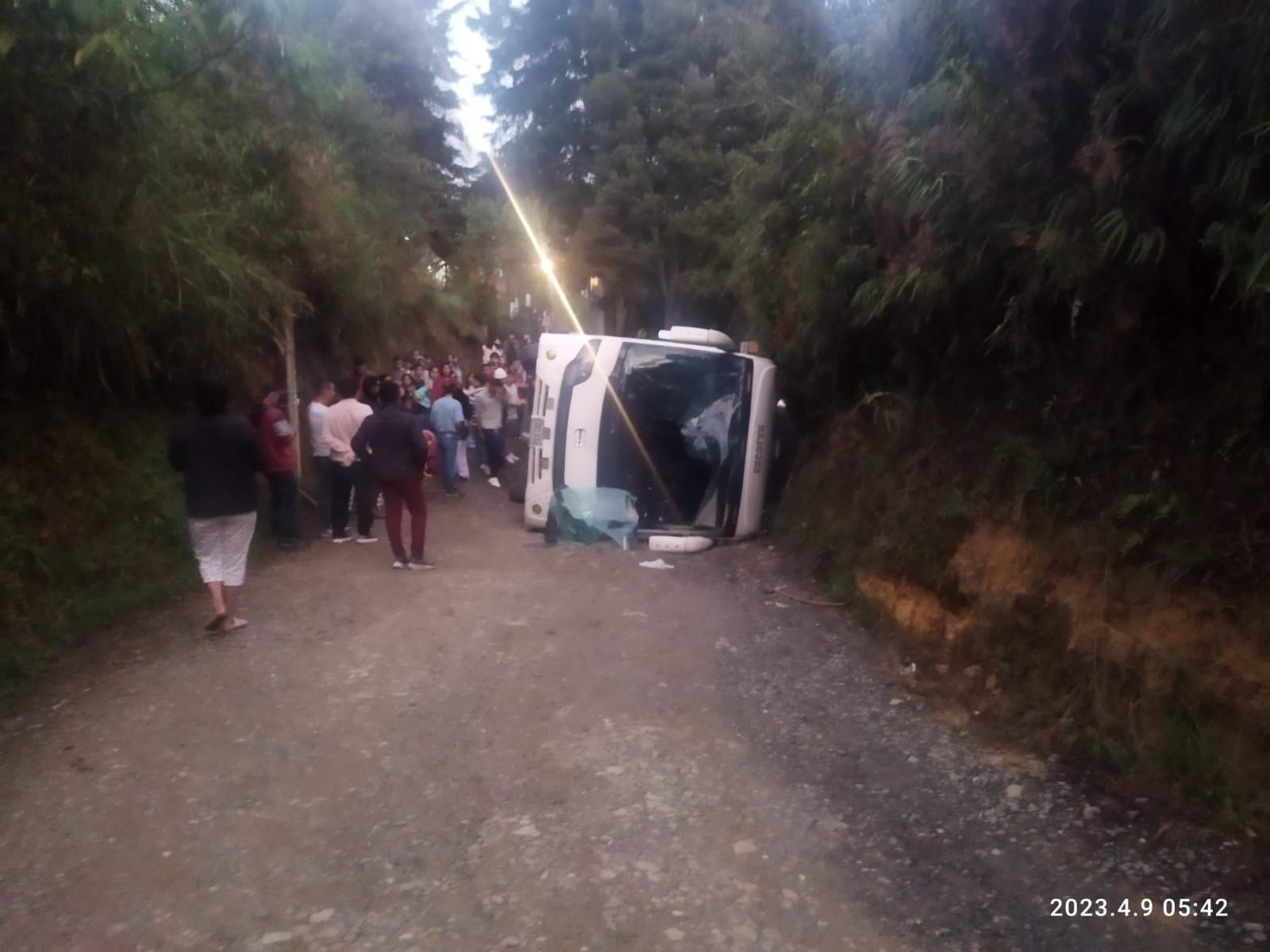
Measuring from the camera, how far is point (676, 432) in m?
11.3

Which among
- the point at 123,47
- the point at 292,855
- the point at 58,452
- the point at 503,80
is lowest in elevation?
the point at 292,855

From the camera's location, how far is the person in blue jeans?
1431 cm

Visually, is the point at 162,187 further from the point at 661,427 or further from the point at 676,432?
the point at 676,432

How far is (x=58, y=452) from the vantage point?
27.7ft

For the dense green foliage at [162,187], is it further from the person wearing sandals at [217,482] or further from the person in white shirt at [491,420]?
the person in white shirt at [491,420]

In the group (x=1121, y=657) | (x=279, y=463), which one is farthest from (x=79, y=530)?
(x=1121, y=657)

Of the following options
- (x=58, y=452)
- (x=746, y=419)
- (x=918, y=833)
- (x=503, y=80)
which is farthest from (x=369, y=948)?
(x=503, y=80)

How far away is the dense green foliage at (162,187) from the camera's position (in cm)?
653

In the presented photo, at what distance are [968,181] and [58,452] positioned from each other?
283 inches

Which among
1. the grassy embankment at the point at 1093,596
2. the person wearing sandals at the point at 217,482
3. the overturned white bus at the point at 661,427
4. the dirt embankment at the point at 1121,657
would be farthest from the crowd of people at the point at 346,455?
the dirt embankment at the point at 1121,657

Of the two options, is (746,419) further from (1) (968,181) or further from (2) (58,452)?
(2) (58,452)

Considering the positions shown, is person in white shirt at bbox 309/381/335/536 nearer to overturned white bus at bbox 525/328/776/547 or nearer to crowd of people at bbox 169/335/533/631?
crowd of people at bbox 169/335/533/631

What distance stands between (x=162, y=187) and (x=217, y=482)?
2584 millimetres

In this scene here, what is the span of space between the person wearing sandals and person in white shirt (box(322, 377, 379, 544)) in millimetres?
3344
